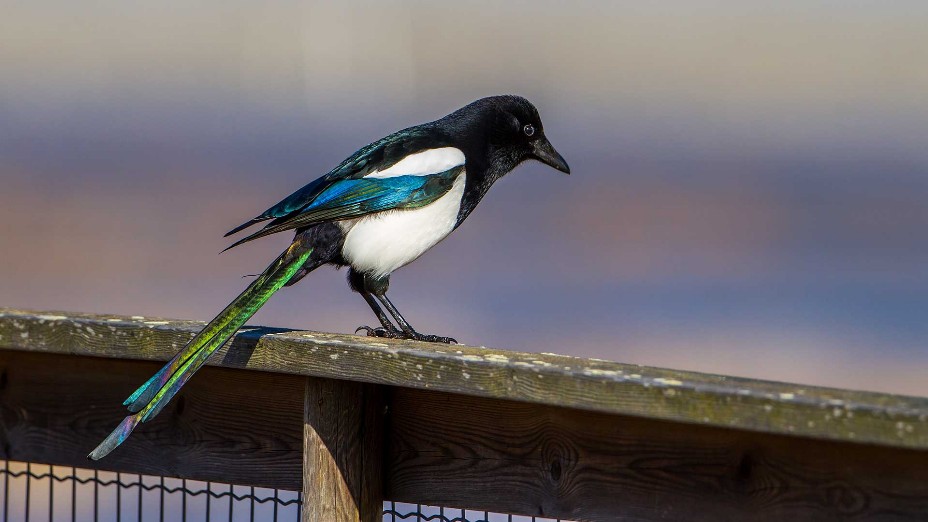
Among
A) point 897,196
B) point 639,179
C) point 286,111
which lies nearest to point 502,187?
point 639,179

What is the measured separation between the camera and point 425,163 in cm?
375

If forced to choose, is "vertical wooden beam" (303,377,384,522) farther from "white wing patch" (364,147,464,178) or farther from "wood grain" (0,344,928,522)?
"white wing patch" (364,147,464,178)

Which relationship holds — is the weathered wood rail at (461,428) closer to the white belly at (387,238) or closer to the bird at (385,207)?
the bird at (385,207)

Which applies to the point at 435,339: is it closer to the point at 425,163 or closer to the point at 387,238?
the point at 387,238

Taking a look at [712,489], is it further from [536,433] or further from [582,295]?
[582,295]

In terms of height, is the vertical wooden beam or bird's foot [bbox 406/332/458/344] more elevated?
bird's foot [bbox 406/332/458/344]

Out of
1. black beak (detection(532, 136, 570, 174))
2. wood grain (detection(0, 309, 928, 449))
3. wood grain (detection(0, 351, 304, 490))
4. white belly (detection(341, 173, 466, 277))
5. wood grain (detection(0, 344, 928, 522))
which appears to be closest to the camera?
wood grain (detection(0, 309, 928, 449))

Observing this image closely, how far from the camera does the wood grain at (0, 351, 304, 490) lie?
247cm

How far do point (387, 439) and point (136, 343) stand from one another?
0.50 meters

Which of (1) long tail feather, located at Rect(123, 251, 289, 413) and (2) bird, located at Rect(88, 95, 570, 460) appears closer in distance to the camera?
(1) long tail feather, located at Rect(123, 251, 289, 413)

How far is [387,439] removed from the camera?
2.34 metres

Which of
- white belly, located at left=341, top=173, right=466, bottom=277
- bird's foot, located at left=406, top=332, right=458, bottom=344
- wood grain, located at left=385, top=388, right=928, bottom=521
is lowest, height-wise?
wood grain, located at left=385, top=388, right=928, bottom=521

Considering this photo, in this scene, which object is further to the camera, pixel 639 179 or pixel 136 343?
pixel 639 179

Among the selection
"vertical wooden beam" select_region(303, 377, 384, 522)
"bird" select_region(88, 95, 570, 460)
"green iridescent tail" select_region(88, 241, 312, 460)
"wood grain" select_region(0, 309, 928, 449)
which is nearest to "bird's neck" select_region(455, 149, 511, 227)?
"bird" select_region(88, 95, 570, 460)
